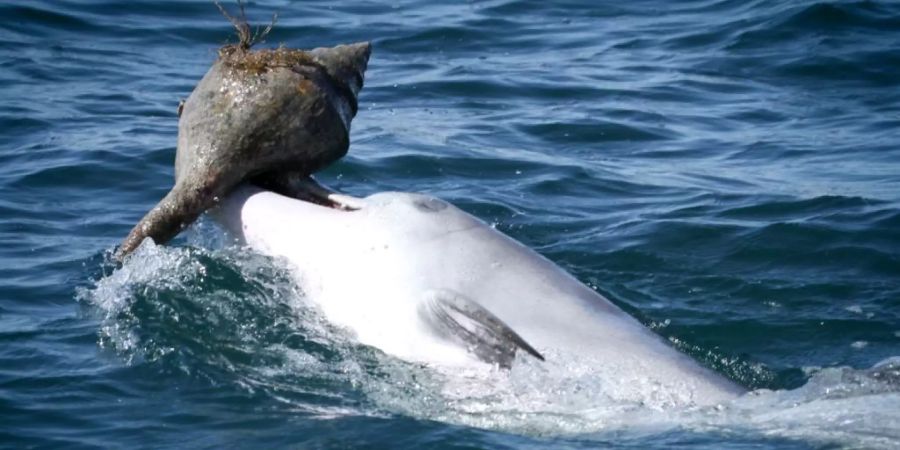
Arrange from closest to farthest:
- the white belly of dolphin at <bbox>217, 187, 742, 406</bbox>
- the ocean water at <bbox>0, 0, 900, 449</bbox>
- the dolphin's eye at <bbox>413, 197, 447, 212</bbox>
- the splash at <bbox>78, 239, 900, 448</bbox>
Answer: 1. the splash at <bbox>78, 239, 900, 448</bbox>
2. the ocean water at <bbox>0, 0, 900, 449</bbox>
3. the white belly of dolphin at <bbox>217, 187, 742, 406</bbox>
4. the dolphin's eye at <bbox>413, 197, 447, 212</bbox>

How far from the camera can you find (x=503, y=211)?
499 inches

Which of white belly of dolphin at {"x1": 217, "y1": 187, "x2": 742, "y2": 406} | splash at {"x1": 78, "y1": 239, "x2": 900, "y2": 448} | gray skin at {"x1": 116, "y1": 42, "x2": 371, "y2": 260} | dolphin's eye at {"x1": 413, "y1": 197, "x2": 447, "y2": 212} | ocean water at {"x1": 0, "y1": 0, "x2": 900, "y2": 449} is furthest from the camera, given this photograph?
gray skin at {"x1": 116, "y1": 42, "x2": 371, "y2": 260}

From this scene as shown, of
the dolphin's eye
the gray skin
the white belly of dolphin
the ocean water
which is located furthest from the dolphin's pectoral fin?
the gray skin

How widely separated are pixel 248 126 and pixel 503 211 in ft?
12.7

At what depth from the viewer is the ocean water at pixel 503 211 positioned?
8172 mm

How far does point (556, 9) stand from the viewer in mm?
21281

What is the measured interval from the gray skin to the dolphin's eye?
2.26ft

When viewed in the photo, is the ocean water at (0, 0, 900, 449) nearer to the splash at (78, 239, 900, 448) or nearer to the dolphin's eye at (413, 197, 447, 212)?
the splash at (78, 239, 900, 448)

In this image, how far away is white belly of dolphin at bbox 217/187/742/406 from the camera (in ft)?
27.3

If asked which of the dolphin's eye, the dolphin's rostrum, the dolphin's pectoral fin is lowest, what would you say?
the dolphin's pectoral fin

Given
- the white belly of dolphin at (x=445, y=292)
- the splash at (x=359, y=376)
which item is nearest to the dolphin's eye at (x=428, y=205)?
the white belly of dolphin at (x=445, y=292)

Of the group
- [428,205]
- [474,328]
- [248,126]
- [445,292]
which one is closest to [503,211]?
[428,205]

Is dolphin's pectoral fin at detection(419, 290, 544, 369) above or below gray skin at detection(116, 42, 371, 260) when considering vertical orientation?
below

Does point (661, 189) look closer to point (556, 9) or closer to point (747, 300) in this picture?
point (747, 300)
